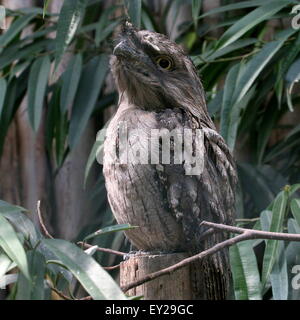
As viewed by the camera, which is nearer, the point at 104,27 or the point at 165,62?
the point at 165,62

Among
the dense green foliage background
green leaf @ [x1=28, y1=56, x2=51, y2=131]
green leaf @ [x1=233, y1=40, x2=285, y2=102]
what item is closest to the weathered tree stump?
the dense green foliage background

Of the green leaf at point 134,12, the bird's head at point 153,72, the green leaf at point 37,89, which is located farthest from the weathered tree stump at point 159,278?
the green leaf at point 37,89

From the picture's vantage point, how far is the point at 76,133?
3670mm

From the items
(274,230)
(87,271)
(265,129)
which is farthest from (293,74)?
(87,271)

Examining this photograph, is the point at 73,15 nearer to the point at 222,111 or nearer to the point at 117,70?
the point at 117,70

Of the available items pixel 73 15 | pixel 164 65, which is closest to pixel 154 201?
pixel 164 65

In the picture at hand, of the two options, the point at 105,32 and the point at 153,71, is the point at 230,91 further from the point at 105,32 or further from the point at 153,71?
the point at 105,32

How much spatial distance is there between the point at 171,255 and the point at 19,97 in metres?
2.12

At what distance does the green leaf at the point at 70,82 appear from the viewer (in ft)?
12.0

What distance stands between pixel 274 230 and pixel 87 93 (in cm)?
165

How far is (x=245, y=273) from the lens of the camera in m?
2.44

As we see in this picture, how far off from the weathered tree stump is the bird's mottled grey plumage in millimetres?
74

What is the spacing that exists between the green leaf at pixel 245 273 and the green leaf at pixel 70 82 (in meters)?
1.43

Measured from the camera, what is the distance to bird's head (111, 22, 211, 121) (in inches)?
94.4
